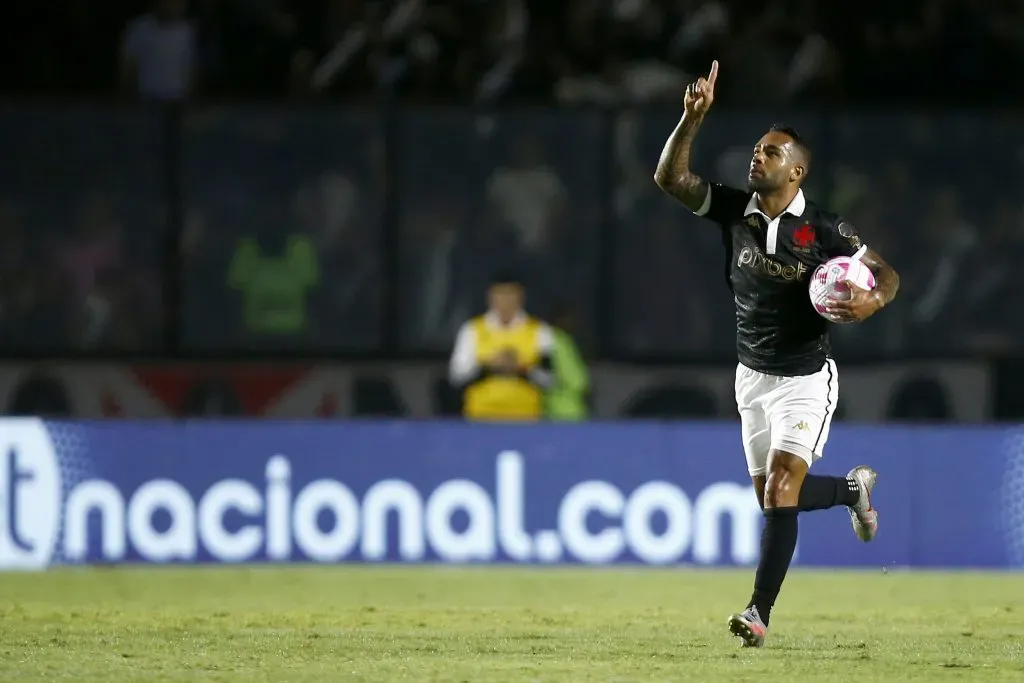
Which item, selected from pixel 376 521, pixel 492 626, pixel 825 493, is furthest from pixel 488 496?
pixel 825 493

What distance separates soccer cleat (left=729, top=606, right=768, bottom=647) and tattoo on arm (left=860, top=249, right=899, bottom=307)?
1.37 meters

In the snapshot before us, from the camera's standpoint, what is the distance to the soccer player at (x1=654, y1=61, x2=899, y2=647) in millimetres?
8664

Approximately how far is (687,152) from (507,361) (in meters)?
5.37

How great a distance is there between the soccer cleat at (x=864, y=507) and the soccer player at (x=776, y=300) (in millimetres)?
494

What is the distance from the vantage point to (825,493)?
915cm

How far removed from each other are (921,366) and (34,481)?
6.77 m

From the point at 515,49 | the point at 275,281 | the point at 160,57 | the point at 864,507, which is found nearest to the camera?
the point at 864,507

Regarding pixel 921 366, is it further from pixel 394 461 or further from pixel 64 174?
pixel 64 174

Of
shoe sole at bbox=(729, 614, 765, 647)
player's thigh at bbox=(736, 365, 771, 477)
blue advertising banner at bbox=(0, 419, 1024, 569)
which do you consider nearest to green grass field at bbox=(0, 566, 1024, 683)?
shoe sole at bbox=(729, 614, 765, 647)

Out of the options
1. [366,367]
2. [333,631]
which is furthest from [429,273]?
[333,631]

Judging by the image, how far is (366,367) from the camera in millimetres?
15664

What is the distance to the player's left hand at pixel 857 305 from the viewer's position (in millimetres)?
8336

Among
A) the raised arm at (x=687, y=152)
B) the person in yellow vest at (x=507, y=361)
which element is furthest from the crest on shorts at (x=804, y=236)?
the person in yellow vest at (x=507, y=361)

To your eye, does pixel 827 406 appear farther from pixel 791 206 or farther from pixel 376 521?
pixel 376 521
